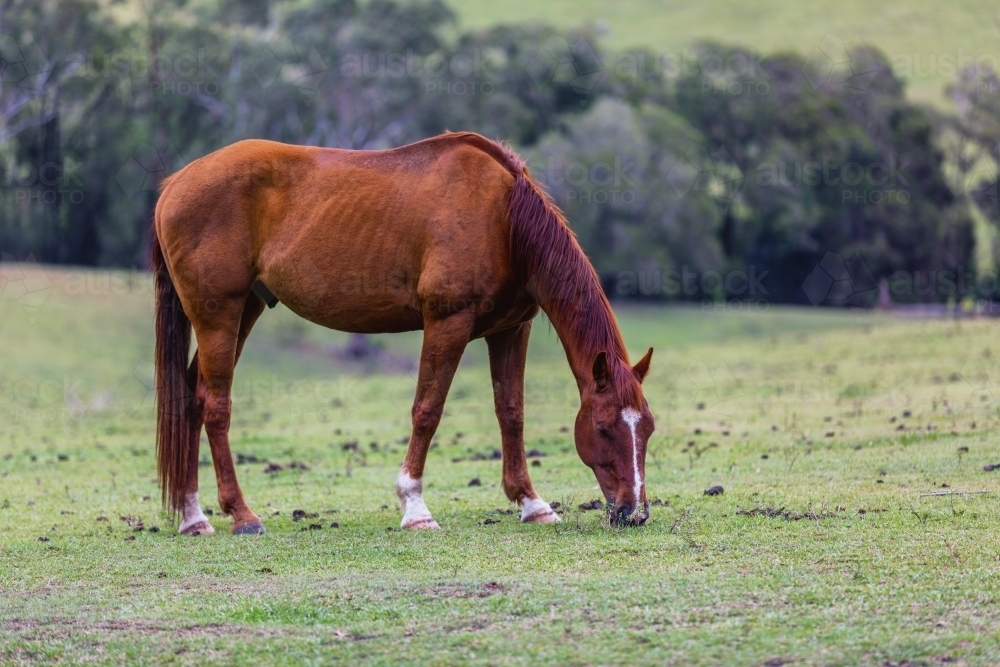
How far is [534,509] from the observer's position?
782 centimetres

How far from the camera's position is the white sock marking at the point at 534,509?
7797 mm

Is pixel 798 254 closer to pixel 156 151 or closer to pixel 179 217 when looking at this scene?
pixel 156 151

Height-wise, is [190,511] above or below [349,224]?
below

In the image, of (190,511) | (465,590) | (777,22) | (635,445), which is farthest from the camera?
(777,22)

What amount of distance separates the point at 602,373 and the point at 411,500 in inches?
64.1

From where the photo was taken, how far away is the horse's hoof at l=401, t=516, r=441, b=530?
7.62 metres

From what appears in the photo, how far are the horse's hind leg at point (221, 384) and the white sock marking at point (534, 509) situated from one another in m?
1.91

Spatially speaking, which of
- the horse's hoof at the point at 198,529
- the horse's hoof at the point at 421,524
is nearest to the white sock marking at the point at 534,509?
the horse's hoof at the point at 421,524

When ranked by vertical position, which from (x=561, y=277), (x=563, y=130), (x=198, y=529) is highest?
(x=561, y=277)

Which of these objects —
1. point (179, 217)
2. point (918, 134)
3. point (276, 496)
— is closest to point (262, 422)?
point (276, 496)

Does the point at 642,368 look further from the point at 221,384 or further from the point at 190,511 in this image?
the point at 190,511

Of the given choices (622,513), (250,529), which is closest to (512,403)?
(622,513)

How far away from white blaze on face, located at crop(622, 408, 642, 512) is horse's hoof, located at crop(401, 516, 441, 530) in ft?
4.62

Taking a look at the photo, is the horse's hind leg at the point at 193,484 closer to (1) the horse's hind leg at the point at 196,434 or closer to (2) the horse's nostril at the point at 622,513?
(1) the horse's hind leg at the point at 196,434
